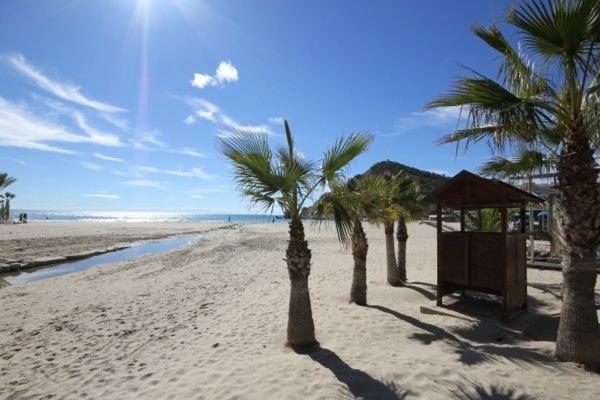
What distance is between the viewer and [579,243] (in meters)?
4.84

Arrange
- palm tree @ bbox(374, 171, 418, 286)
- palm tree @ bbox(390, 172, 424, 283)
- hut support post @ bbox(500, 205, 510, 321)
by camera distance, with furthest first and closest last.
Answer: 1. palm tree @ bbox(390, 172, 424, 283)
2. palm tree @ bbox(374, 171, 418, 286)
3. hut support post @ bbox(500, 205, 510, 321)

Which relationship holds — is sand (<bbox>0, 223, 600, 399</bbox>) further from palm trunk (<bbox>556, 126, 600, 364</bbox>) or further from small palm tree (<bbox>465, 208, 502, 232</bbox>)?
small palm tree (<bbox>465, 208, 502, 232</bbox>)

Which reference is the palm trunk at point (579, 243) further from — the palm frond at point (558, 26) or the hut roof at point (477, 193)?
the hut roof at point (477, 193)

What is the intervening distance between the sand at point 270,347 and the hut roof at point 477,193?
7.92 ft

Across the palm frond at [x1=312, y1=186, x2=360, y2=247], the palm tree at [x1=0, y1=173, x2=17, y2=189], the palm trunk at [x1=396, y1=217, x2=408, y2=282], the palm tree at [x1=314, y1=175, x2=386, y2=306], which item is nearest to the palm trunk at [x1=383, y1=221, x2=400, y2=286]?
the palm trunk at [x1=396, y1=217, x2=408, y2=282]

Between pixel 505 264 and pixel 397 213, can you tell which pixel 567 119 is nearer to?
pixel 505 264

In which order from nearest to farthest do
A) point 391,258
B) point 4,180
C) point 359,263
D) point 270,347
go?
1. point 270,347
2. point 359,263
3. point 391,258
4. point 4,180

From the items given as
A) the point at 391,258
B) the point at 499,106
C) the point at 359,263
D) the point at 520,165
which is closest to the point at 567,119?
the point at 499,106

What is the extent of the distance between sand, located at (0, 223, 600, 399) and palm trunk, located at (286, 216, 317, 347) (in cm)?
31

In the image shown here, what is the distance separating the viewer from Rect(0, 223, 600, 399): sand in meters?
4.70

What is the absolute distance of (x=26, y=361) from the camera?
6.61m

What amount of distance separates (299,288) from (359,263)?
3225mm

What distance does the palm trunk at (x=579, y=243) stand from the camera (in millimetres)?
4773

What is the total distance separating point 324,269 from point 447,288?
24.1 feet
